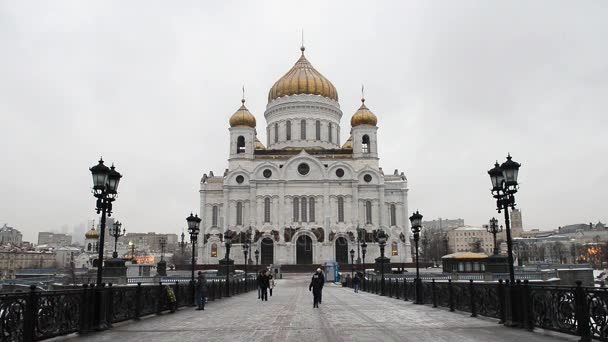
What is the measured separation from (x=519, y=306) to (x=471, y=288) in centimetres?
283

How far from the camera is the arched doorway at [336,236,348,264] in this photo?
193ft

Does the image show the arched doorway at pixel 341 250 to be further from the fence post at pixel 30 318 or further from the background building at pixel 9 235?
the background building at pixel 9 235

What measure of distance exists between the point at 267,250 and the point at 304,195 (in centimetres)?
751

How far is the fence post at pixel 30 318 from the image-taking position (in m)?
9.16

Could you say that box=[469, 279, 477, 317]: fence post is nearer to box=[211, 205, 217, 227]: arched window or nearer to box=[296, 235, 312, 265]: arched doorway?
box=[296, 235, 312, 265]: arched doorway

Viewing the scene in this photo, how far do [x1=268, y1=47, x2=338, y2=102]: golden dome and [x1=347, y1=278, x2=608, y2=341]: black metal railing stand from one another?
A: 2040 inches

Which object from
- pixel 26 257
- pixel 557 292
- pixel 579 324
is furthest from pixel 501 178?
pixel 26 257

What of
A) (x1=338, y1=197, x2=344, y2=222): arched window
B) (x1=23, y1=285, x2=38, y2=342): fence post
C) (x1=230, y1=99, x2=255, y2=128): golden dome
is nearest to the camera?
(x1=23, y1=285, x2=38, y2=342): fence post

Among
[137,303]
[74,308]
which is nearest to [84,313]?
[74,308]

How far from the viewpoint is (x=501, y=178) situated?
14023mm

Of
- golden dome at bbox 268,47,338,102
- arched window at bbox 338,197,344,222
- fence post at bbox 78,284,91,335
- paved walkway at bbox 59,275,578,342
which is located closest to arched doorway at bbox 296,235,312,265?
arched window at bbox 338,197,344,222

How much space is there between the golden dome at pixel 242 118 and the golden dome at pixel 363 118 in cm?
1239

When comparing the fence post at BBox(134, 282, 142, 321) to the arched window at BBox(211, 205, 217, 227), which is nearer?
the fence post at BBox(134, 282, 142, 321)

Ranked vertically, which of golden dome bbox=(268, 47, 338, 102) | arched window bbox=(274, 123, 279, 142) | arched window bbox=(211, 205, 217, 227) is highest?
golden dome bbox=(268, 47, 338, 102)
